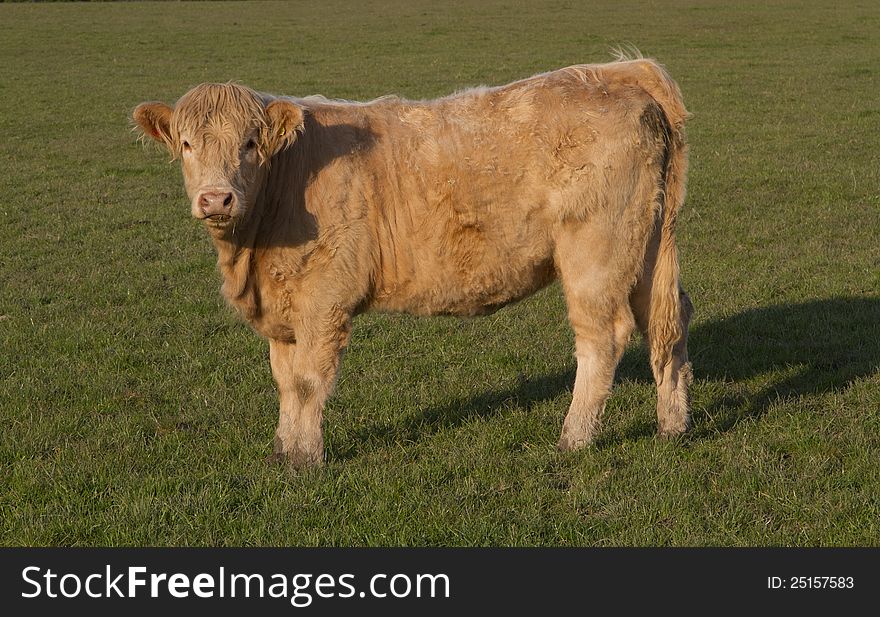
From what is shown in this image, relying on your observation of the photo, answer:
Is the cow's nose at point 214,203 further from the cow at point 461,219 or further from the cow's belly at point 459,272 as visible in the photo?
the cow's belly at point 459,272

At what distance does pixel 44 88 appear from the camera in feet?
81.0

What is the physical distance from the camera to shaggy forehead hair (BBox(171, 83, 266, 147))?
5.09m

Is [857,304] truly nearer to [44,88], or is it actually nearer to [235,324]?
[235,324]

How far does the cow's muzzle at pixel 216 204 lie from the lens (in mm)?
4867

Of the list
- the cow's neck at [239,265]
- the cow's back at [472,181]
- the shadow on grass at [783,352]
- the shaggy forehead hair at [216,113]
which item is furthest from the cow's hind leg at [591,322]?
the shaggy forehead hair at [216,113]

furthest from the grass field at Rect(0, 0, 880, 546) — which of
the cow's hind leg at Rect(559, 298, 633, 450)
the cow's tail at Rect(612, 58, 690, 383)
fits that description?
the cow's tail at Rect(612, 58, 690, 383)

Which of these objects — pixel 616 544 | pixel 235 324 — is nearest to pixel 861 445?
pixel 616 544

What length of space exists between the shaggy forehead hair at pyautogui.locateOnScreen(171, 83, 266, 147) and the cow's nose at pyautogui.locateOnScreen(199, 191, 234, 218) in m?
0.37

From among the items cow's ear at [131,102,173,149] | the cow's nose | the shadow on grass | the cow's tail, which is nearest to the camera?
the cow's nose

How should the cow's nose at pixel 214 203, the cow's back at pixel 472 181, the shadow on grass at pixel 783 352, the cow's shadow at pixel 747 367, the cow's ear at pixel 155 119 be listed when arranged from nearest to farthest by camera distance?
the cow's nose at pixel 214 203 < the cow's ear at pixel 155 119 < the cow's back at pixel 472 181 < the cow's shadow at pixel 747 367 < the shadow on grass at pixel 783 352

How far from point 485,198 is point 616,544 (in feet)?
6.70

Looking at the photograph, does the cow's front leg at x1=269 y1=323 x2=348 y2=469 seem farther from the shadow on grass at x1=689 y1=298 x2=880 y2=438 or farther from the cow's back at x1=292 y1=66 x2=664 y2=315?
the shadow on grass at x1=689 y1=298 x2=880 y2=438

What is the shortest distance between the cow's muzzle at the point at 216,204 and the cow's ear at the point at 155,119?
645 millimetres

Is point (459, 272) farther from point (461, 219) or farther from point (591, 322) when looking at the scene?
point (591, 322)
